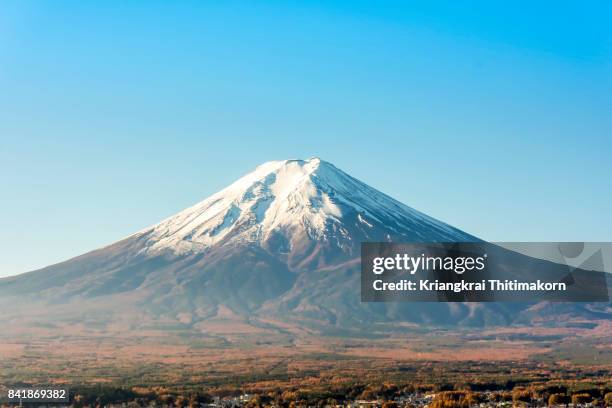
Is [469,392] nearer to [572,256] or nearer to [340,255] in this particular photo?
[572,256]

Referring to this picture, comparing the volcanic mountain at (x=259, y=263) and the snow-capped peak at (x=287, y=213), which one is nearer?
the volcanic mountain at (x=259, y=263)

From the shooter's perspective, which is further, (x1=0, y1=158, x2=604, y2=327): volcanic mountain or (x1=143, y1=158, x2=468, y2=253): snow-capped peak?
(x1=143, y1=158, x2=468, y2=253): snow-capped peak

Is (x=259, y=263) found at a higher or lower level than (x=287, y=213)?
lower

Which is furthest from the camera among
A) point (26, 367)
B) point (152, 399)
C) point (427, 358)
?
point (427, 358)

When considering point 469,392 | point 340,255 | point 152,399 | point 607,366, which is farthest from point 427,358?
point 340,255

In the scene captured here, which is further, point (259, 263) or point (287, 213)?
point (287, 213)
